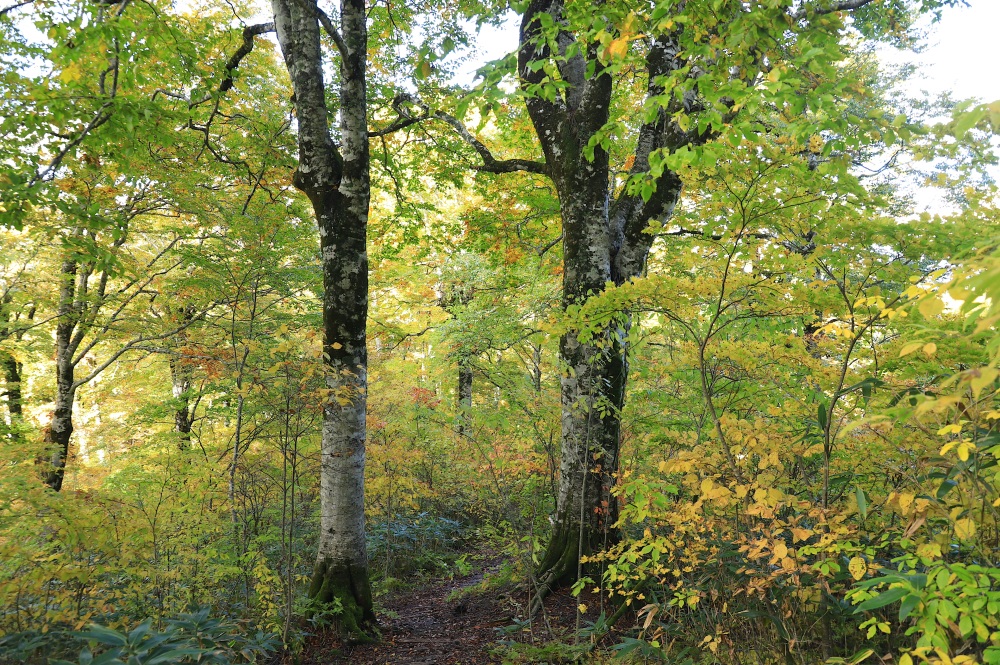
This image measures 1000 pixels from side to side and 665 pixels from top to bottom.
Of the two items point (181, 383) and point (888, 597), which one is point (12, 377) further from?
point (888, 597)

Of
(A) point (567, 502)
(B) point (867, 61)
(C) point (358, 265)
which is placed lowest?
(A) point (567, 502)

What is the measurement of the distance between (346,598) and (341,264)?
10.0 feet

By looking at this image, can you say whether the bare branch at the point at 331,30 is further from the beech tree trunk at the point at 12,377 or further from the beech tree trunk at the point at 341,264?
the beech tree trunk at the point at 12,377

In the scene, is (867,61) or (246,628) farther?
(867,61)

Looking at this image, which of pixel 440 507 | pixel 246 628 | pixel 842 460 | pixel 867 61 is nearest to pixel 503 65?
pixel 842 460

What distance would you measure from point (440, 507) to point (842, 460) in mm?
8373

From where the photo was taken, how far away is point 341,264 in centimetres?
496

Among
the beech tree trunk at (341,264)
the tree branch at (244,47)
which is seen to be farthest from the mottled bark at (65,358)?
the beech tree trunk at (341,264)

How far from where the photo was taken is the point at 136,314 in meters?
10.0

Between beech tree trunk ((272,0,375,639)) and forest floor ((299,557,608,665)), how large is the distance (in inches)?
11.0

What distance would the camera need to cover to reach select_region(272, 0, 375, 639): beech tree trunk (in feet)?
15.7

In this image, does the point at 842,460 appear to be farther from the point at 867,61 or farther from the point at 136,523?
the point at 867,61

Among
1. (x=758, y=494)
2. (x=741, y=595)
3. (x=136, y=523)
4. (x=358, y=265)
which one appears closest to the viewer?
(x=758, y=494)

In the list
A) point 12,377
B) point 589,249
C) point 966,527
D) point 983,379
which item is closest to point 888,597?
point 966,527
